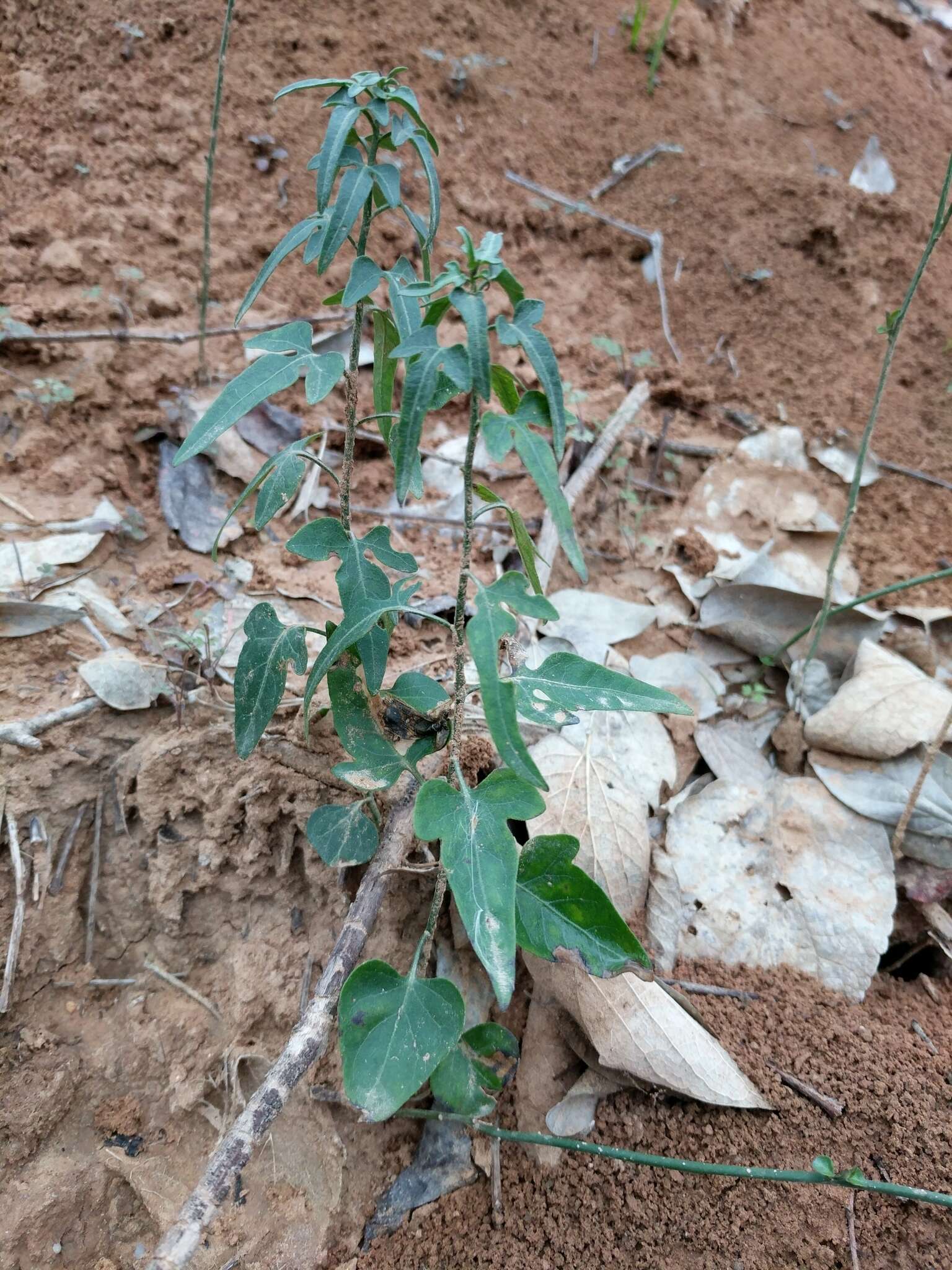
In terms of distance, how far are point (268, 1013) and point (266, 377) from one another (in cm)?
145

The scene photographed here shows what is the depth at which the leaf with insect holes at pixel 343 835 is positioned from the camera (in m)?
1.64

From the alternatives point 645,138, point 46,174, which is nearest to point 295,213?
point 46,174

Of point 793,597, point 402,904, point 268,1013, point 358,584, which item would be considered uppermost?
point 358,584

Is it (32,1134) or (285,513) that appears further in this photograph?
(285,513)

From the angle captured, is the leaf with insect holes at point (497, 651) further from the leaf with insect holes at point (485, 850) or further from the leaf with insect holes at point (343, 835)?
the leaf with insect holes at point (343, 835)

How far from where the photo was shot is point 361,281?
4.50 feet

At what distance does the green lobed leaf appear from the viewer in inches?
51.4

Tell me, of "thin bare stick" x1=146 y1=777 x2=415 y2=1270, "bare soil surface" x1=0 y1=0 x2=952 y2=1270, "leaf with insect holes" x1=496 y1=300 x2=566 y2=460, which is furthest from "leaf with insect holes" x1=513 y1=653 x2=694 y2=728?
"bare soil surface" x1=0 y1=0 x2=952 y2=1270

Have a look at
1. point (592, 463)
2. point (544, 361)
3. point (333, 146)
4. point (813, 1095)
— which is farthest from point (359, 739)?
point (592, 463)

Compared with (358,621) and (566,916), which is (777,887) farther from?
(358,621)

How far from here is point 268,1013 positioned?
1.87 m

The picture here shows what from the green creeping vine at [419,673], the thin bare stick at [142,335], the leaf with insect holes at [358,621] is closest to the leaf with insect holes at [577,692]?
the green creeping vine at [419,673]

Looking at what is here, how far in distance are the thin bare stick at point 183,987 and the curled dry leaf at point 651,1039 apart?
0.83m

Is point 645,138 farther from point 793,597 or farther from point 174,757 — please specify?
point 174,757
